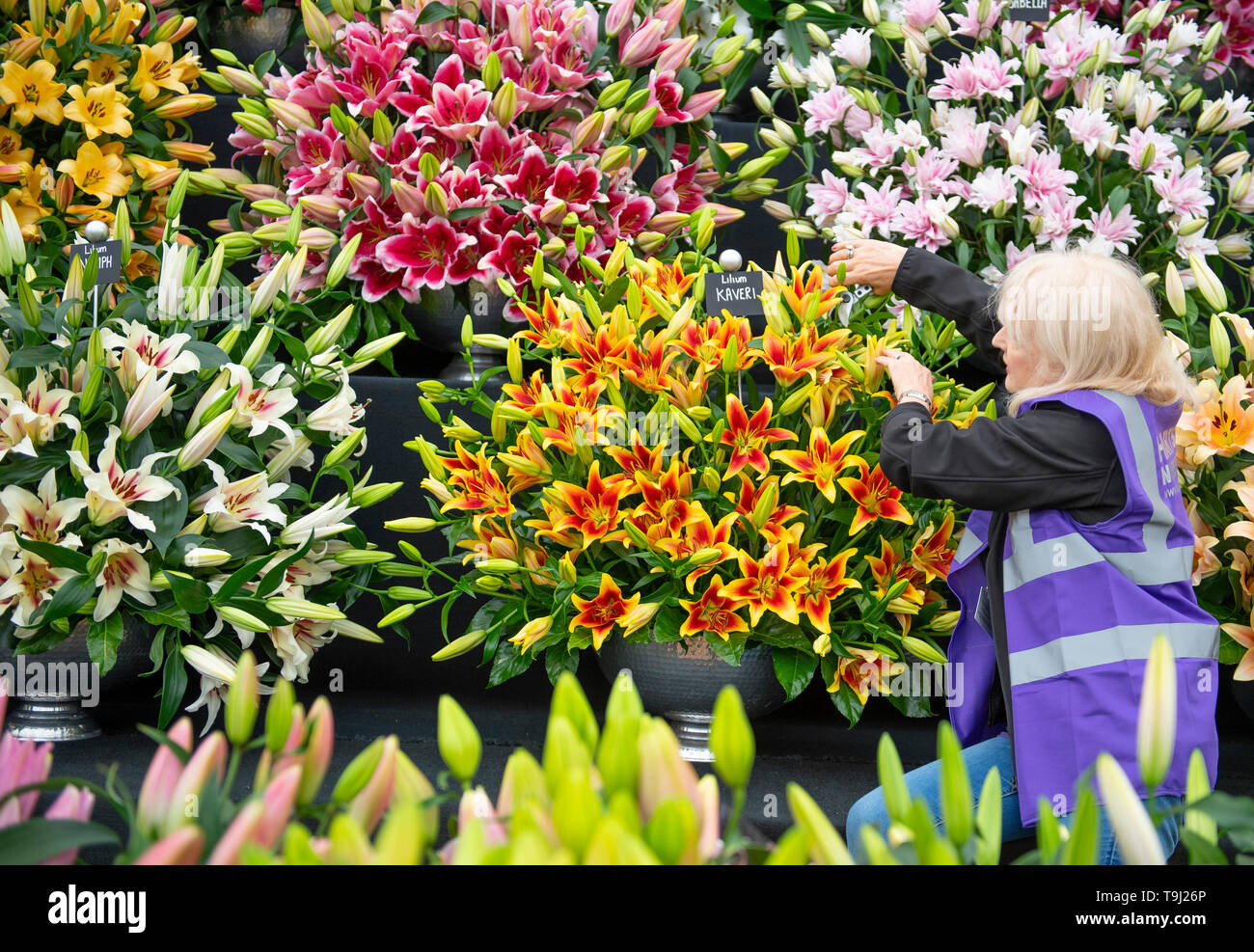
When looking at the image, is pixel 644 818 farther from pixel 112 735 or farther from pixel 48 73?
pixel 48 73

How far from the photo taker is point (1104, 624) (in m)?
1.04

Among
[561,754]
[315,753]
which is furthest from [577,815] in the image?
[315,753]

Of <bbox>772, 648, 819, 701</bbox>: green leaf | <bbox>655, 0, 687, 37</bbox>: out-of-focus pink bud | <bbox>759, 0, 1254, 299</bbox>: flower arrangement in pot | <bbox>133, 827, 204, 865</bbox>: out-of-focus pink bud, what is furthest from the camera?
<bbox>655, 0, 687, 37</bbox>: out-of-focus pink bud

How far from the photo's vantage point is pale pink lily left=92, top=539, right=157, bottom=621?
119 centimetres

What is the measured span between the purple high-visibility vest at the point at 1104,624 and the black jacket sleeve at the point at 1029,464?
2 cm

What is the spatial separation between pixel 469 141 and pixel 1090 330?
891 millimetres

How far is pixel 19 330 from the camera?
1.25 meters

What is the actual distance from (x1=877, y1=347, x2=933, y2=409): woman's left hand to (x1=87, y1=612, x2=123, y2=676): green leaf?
0.86 metres

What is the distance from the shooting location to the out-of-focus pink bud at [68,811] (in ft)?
1.48

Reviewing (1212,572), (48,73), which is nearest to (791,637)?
(1212,572)

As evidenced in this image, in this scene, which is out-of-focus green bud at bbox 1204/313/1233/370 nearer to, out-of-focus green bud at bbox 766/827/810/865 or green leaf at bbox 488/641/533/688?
green leaf at bbox 488/641/533/688

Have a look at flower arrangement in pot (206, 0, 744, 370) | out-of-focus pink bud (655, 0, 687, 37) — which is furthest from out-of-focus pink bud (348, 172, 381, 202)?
out-of-focus pink bud (655, 0, 687, 37)
